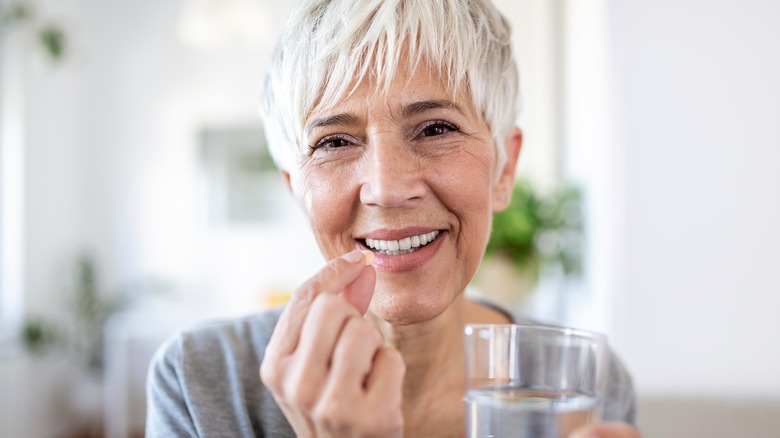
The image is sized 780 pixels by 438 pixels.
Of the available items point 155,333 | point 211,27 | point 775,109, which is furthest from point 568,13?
point 155,333

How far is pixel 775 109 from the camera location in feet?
6.21

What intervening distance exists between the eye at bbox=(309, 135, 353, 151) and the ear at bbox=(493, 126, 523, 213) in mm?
305

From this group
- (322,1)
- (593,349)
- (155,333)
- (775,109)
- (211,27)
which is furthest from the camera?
(155,333)

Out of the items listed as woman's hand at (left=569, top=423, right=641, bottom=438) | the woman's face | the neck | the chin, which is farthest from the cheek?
woman's hand at (left=569, top=423, right=641, bottom=438)

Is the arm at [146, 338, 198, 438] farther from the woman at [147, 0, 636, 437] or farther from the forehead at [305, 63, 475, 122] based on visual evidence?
the forehead at [305, 63, 475, 122]

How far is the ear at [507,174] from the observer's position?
4.19 ft

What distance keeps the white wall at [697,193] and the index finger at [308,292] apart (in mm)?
1311

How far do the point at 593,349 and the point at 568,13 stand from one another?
3854 millimetres

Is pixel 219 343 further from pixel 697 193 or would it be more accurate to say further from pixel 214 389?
pixel 697 193

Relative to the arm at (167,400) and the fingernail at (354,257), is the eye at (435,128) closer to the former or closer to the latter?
the fingernail at (354,257)

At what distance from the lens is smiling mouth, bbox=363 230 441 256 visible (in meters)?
1.05

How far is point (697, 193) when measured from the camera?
79.0 inches

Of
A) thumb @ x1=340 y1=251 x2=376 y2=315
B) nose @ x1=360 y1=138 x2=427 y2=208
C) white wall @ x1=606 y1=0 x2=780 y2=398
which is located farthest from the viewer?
white wall @ x1=606 y1=0 x2=780 y2=398

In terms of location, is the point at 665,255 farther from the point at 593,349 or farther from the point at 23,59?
the point at 23,59
